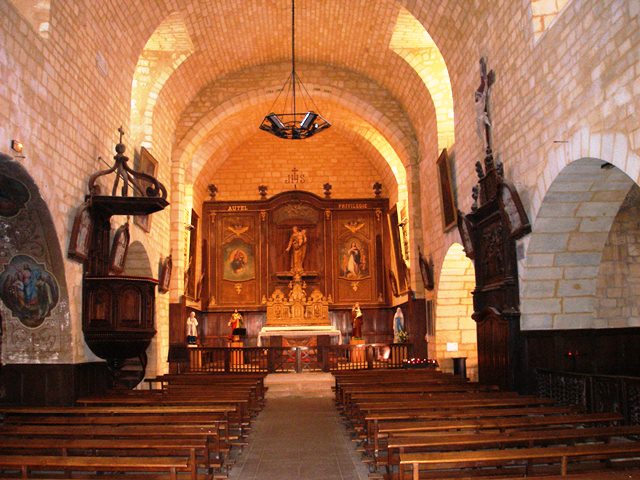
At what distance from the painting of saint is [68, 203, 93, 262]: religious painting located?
37.9 ft

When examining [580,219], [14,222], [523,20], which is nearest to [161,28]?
[14,222]

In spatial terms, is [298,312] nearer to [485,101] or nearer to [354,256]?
[354,256]

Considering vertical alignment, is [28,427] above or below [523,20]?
below

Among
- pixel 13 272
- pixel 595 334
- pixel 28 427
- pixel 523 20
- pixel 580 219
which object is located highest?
pixel 523 20

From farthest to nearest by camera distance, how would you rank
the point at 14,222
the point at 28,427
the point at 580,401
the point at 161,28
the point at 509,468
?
the point at 161,28
the point at 14,222
the point at 580,401
the point at 28,427
the point at 509,468

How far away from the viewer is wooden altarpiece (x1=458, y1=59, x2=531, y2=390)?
351 inches

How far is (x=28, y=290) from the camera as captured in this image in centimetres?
860

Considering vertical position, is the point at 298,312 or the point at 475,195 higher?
the point at 475,195

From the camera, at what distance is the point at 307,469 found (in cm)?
623

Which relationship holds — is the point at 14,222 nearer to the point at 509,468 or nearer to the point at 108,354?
the point at 108,354

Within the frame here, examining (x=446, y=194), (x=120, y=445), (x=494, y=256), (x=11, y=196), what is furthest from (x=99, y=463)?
(x=446, y=194)

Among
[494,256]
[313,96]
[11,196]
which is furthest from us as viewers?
[313,96]

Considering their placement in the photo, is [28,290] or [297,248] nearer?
[28,290]

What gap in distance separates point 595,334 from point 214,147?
12.9 meters
